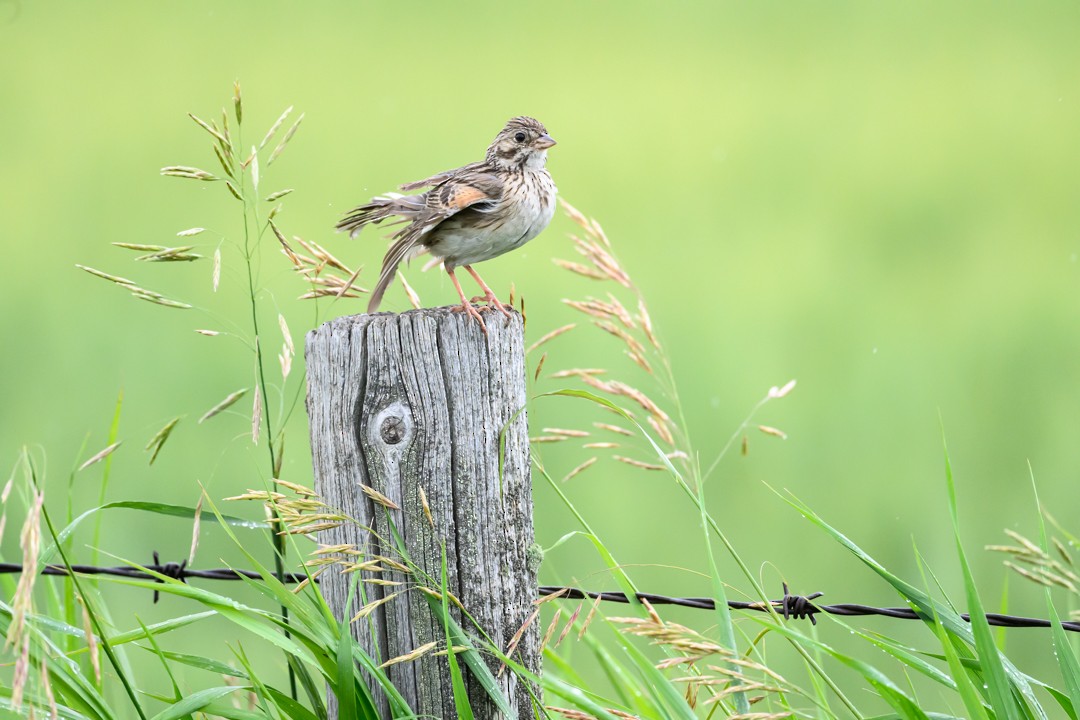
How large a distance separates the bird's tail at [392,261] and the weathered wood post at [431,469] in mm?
482

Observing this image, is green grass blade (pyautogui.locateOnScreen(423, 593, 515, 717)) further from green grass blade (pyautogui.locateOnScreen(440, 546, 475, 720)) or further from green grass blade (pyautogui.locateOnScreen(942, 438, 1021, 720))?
green grass blade (pyautogui.locateOnScreen(942, 438, 1021, 720))

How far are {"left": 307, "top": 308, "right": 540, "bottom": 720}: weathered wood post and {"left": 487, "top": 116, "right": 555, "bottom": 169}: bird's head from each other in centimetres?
113

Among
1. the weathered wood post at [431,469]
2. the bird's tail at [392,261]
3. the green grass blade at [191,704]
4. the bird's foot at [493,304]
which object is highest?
the bird's tail at [392,261]

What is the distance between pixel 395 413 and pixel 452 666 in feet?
1.79

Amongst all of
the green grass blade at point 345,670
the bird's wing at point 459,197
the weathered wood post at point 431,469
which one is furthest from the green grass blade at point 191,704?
the bird's wing at point 459,197

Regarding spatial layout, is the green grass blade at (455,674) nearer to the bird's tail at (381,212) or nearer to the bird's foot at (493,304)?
the bird's foot at (493,304)

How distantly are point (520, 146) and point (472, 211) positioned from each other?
40 centimetres

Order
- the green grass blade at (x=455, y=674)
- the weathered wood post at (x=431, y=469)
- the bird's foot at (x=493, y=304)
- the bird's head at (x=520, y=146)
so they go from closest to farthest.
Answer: the green grass blade at (x=455, y=674), the weathered wood post at (x=431, y=469), the bird's foot at (x=493, y=304), the bird's head at (x=520, y=146)

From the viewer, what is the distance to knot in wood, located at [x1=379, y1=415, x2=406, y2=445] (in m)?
2.13

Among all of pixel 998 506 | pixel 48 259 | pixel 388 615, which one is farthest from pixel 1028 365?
pixel 48 259

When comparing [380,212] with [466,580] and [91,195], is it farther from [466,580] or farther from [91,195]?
[91,195]

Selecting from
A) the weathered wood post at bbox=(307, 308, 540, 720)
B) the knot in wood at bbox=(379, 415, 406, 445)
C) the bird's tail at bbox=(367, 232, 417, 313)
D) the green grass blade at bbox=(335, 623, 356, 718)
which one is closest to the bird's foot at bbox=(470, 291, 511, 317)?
the weathered wood post at bbox=(307, 308, 540, 720)

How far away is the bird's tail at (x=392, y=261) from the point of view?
266cm

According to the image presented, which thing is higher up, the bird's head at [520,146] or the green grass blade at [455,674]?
the bird's head at [520,146]
